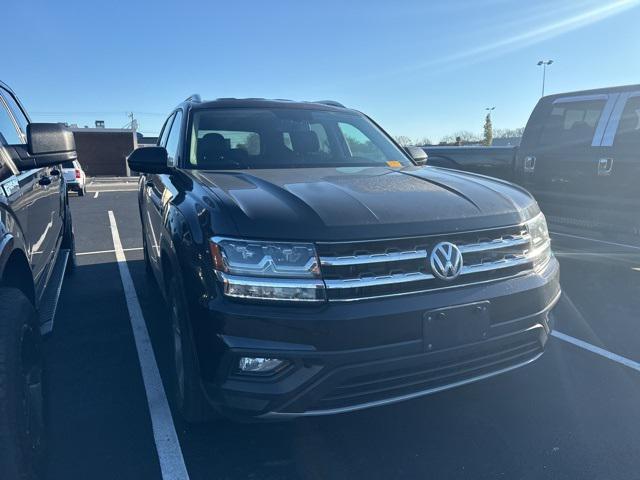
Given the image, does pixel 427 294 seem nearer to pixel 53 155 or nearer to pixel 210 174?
pixel 210 174

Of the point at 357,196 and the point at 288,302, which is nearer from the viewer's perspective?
the point at 288,302

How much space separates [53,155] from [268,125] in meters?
1.62

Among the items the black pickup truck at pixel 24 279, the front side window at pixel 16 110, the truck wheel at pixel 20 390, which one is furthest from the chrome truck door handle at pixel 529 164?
the truck wheel at pixel 20 390

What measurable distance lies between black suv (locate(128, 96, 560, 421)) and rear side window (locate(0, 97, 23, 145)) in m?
1.26

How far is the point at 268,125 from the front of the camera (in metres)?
3.99

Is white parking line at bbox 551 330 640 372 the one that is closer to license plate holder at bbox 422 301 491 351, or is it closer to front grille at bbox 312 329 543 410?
front grille at bbox 312 329 543 410

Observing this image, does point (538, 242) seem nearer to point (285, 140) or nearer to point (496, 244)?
point (496, 244)

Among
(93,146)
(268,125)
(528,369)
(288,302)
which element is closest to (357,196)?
(288,302)

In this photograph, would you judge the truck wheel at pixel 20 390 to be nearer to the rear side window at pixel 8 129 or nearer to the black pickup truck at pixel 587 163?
Answer: the rear side window at pixel 8 129

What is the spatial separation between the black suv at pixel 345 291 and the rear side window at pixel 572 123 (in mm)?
4212

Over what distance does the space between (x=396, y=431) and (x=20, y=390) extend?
1.89 metres

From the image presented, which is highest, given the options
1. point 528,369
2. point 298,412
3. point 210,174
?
point 210,174

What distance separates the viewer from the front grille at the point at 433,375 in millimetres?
2293

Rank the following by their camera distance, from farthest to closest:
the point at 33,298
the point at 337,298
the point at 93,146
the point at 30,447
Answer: the point at 93,146 → the point at 33,298 → the point at 337,298 → the point at 30,447
